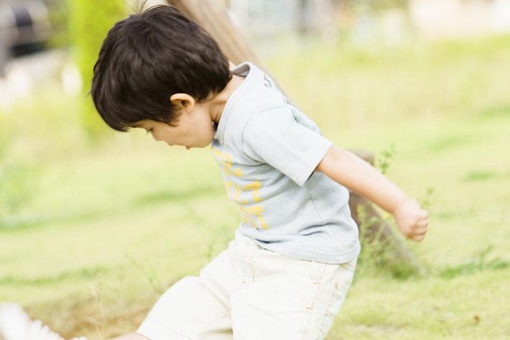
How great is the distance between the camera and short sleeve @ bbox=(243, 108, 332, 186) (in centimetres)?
234

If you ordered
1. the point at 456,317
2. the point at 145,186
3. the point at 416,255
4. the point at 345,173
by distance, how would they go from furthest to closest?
the point at 145,186
the point at 416,255
the point at 456,317
the point at 345,173

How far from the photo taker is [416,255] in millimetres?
4262

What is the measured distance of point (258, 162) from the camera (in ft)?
8.02

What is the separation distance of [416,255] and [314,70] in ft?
31.8

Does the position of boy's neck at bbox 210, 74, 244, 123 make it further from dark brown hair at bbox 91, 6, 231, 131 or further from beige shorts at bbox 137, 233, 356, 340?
beige shorts at bbox 137, 233, 356, 340

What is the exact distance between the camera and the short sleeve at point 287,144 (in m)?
2.34

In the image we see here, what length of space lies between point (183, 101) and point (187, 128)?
3.7 inches

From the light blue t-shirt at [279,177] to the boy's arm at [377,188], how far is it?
0.04m

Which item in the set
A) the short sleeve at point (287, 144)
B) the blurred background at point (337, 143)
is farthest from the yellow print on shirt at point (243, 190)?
the blurred background at point (337, 143)

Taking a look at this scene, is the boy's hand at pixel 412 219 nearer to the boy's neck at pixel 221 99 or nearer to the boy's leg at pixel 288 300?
the boy's leg at pixel 288 300

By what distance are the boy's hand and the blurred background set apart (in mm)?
1013

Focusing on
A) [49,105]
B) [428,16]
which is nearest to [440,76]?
[49,105]

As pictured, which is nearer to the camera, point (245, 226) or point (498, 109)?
point (245, 226)

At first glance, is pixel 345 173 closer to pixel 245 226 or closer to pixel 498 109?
pixel 245 226
